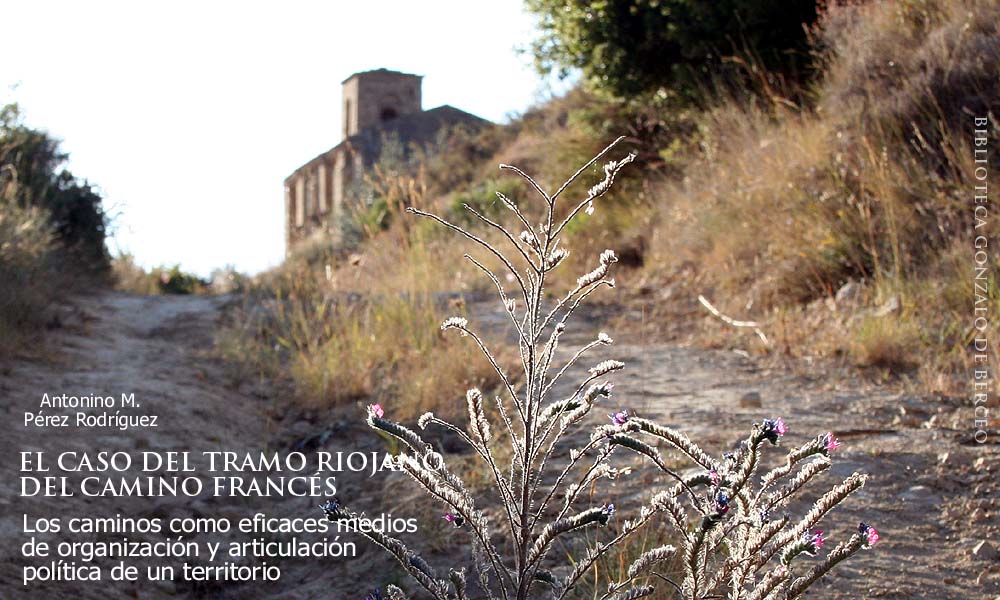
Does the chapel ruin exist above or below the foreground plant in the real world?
above

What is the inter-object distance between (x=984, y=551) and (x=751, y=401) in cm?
143

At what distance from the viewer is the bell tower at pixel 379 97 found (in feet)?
109

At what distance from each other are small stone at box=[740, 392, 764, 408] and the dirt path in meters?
0.05

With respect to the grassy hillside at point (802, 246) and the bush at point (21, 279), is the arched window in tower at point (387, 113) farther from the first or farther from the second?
the bush at point (21, 279)

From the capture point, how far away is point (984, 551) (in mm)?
2607

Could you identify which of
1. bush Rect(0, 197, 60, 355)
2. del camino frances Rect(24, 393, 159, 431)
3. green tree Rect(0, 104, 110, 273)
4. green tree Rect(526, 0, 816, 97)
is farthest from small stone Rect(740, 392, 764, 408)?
green tree Rect(0, 104, 110, 273)

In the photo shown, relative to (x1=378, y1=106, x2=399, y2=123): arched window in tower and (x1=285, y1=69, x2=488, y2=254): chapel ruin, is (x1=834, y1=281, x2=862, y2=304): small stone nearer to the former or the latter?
(x1=285, y1=69, x2=488, y2=254): chapel ruin

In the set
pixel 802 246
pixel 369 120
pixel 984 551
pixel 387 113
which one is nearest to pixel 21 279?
pixel 802 246

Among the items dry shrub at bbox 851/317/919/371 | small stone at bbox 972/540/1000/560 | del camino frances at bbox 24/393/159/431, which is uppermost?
dry shrub at bbox 851/317/919/371

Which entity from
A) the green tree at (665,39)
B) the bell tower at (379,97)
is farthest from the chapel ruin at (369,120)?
the green tree at (665,39)

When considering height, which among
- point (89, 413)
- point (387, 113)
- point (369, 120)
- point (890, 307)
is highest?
point (387, 113)

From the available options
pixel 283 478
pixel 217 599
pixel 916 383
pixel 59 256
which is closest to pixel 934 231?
pixel 916 383

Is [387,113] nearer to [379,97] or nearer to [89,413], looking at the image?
[379,97]

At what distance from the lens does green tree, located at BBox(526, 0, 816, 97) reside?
8.07 meters
